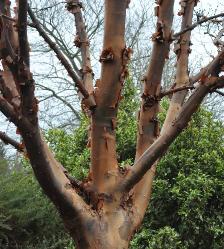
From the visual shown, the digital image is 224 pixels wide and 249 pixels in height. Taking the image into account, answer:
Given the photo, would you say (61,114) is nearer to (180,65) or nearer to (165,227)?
(165,227)

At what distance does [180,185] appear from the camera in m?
5.73

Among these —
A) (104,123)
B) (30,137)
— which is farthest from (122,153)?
(30,137)

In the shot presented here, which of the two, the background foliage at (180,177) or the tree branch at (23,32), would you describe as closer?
the tree branch at (23,32)

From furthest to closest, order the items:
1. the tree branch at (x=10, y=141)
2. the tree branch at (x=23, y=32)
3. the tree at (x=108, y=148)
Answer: the tree branch at (x=10, y=141)
the tree at (x=108, y=148)
the tree branch at (x=23, y=32)

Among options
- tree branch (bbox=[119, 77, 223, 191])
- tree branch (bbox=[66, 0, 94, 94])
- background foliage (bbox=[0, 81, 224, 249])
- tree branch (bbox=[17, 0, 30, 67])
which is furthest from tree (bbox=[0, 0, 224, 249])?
background foliage (bbox=[0, 81, 224, 249])

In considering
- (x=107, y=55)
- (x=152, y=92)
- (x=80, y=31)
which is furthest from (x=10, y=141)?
Answer: (x=80, y=31)

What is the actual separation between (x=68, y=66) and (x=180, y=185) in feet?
12.1

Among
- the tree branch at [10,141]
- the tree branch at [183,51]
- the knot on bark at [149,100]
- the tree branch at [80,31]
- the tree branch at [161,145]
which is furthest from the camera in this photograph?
the tree branch at [80,31]

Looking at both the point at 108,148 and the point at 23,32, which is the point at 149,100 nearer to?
the point at 108,148

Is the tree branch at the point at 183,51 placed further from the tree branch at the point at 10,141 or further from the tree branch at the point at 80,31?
the tree branch at the point at 10,141

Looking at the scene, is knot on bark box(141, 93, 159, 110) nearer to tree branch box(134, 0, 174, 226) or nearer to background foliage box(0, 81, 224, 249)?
tree branch box(134, 0, 174, 226)

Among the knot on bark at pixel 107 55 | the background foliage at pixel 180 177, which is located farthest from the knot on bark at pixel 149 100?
the background foliage at pixel 180 177

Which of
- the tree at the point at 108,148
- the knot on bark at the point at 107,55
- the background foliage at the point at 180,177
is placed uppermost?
the background foliage at the point at 180,177

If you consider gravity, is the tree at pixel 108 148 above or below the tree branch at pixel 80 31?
below
